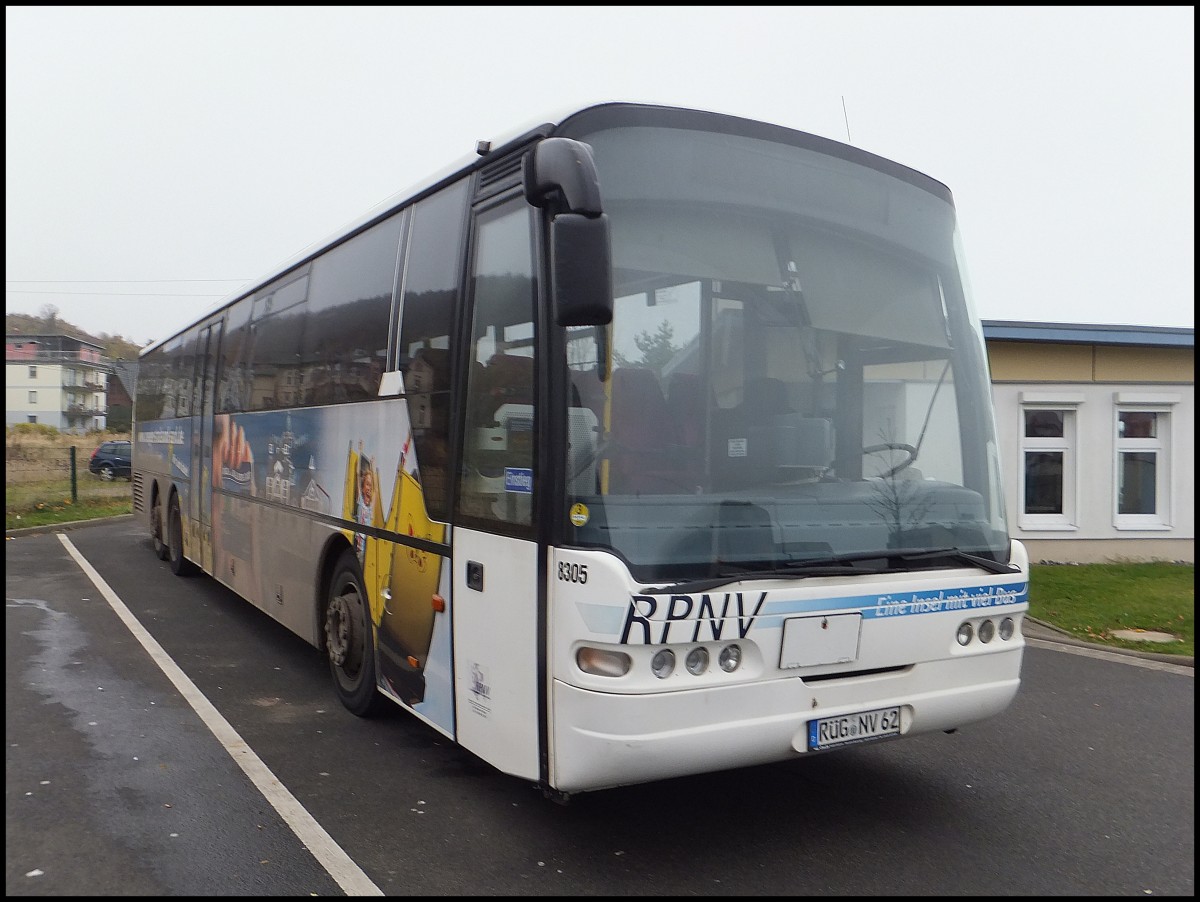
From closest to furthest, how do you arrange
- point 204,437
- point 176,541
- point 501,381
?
point 501,381 < point 204,437 < point 176,541

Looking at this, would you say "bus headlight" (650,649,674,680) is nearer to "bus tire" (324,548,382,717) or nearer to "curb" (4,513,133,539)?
"bus tire" (324,548,382,717)

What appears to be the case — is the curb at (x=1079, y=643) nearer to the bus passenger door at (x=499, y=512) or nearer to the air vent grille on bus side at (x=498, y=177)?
the bus passenger door at (x=499, y=512)

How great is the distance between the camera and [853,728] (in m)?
4.21

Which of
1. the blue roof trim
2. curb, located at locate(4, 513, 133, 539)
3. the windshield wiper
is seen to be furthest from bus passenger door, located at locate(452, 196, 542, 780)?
curb, located at locate(4, 513, 133, 539)

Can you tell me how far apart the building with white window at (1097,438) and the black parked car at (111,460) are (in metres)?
31.8

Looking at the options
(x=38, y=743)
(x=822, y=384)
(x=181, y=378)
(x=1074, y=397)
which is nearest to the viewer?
(x=822, y=384)

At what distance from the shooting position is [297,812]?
15.4ft

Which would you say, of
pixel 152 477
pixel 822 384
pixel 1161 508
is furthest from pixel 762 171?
pixel 1161 508

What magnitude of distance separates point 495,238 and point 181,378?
8.90 meters

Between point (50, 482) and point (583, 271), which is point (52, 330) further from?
point (583, 271)

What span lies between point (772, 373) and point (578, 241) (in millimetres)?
1124

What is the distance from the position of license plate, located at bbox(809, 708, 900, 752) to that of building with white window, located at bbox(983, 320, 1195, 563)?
39.5 ft

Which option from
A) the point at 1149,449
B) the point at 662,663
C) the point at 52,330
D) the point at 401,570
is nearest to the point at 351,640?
the point at 401,570

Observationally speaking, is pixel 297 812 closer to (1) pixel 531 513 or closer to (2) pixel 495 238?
(1) pixel 531 513
